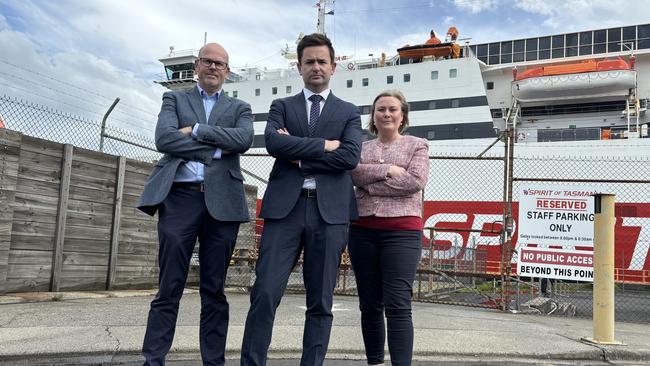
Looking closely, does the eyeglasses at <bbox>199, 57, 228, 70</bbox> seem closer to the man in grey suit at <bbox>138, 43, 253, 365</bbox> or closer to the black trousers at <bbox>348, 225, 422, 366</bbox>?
the man in grey suit at <bbox>138, 43, 253, 365</bbox>

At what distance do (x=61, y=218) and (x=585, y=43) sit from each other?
879 inches

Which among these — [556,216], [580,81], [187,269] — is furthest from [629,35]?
[187,269]

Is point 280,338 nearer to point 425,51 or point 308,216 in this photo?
point 308,216

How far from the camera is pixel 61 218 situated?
18.8 ft

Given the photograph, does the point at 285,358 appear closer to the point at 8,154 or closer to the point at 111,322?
the point at 111,322

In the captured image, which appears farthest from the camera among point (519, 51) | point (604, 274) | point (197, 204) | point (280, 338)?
point (519, 51)

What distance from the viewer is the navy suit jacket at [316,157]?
2.47 meters

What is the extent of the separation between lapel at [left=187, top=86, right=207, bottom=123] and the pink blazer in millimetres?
888

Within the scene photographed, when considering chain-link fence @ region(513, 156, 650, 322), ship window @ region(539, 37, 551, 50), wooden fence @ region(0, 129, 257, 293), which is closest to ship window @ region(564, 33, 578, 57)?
ship window @ region(539, 37, 551, 50)

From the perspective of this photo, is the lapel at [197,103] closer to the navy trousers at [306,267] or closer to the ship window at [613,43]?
the navy trousers at [306,267]

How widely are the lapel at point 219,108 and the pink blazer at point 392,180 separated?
80 centimetres

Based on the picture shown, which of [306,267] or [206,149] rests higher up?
[206,149]

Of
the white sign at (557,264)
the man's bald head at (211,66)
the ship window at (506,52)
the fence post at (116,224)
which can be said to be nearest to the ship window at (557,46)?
the ship window at (506,52)

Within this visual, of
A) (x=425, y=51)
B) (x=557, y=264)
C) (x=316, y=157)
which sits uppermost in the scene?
(x=425, y=51)
